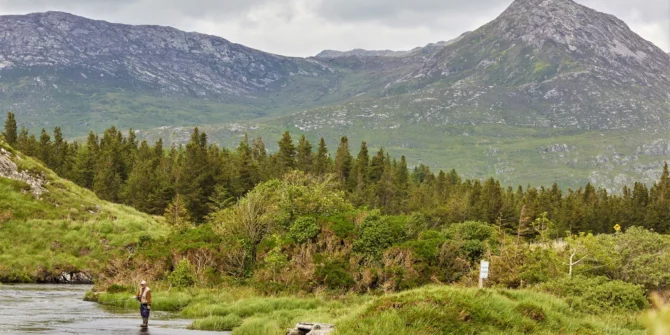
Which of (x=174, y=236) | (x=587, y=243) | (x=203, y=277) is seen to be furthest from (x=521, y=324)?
(x=174, y=236)

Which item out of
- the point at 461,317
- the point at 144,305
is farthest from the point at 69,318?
the point at 461,317

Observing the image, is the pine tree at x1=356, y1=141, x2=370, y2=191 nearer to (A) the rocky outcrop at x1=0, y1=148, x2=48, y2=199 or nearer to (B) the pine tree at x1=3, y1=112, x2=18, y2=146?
(A) the rocky outcrop at x1=0, y1=148, x2=48, y2=199

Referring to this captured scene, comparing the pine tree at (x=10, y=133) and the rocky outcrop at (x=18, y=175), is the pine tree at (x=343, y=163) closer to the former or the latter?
the pine tree at (x=10, y=133)

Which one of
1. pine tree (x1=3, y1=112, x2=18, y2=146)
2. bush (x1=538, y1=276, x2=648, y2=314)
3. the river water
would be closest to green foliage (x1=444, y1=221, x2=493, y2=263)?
bush (x1=538, y1=276, x2=648, y2=314)

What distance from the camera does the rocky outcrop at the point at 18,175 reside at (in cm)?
7819

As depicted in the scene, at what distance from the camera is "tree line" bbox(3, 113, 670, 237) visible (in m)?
117

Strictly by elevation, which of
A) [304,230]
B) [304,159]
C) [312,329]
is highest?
[304,159]

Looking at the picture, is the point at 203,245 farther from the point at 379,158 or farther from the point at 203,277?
the point at 379,158

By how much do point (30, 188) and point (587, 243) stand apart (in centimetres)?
6223

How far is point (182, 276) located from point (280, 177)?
82.0 metres

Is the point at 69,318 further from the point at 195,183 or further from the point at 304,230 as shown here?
the point at 195,183

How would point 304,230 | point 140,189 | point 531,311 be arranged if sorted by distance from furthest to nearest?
point 140,189 → point 304,230 → point 531,311

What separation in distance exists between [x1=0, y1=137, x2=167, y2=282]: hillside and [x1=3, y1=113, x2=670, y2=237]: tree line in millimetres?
27706

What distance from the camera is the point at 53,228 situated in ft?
233
